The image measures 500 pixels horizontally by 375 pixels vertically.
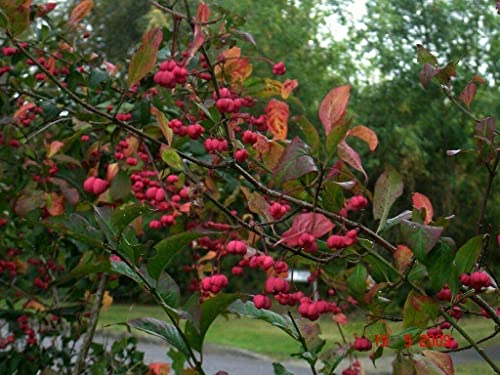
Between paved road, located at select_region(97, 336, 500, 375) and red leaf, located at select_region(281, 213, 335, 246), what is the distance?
6.89 m

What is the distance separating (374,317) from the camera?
1264mm

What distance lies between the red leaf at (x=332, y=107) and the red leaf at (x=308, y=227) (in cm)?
13

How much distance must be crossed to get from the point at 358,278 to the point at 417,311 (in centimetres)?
11

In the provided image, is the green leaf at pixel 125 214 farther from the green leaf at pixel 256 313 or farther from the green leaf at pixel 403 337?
the green leaf at pixel 403 337

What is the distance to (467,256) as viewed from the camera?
1.04m

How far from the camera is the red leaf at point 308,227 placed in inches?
39.3

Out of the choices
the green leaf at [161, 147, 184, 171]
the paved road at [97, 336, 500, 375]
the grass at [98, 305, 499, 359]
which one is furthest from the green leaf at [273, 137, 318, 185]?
the grass at [98, 305, 499, 359]

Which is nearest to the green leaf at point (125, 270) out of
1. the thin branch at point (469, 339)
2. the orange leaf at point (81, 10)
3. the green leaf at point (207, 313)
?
the green leaf at point (207, 313)

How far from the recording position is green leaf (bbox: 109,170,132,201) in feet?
5.93

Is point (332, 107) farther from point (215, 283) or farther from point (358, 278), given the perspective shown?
point (215, 283)

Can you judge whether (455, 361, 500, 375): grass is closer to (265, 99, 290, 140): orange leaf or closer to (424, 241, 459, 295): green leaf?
(265, 99, 290, 140): orange leaf

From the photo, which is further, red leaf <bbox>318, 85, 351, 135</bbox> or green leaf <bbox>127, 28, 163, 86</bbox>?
green leaf <bbox>127, 28, 163, 86</bbox>

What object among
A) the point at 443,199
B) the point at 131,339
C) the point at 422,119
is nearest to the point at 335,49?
the point at 422,119

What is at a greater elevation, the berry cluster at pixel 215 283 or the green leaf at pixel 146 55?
the green leaf at pixel 146 55
